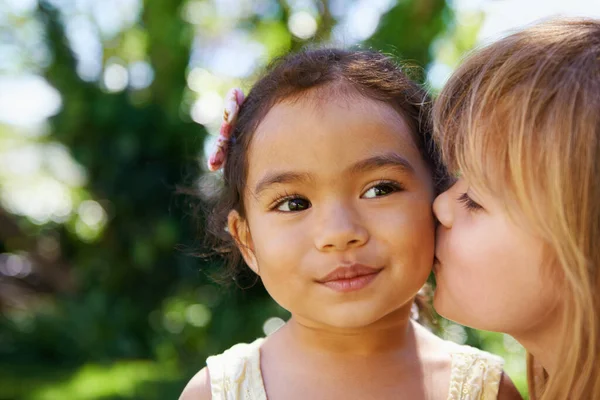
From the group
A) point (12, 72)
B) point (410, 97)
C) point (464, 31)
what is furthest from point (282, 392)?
point (12, 72)

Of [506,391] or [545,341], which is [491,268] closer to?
[545,341]

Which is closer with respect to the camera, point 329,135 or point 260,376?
point 329,135

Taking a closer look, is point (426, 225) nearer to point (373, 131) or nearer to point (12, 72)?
point (373, 131)

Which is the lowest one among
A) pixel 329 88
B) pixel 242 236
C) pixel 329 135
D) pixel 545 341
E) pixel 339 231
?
pixel 545 341

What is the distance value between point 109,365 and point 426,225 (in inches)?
163

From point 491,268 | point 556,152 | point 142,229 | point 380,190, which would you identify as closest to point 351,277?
point 380,190

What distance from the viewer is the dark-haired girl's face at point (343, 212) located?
6.13 feet

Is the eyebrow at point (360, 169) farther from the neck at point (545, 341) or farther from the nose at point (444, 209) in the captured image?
the neck at point (545, 341)

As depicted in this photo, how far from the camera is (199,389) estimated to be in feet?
7.08

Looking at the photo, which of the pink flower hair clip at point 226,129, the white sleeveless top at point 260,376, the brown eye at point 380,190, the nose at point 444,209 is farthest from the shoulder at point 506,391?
the pink flower hair clip at point 226,129

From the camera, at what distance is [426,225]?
6.36 ft

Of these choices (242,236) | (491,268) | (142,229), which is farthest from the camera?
(142,229)

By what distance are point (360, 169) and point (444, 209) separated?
0.80ft

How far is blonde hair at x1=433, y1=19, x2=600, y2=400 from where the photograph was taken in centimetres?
157
